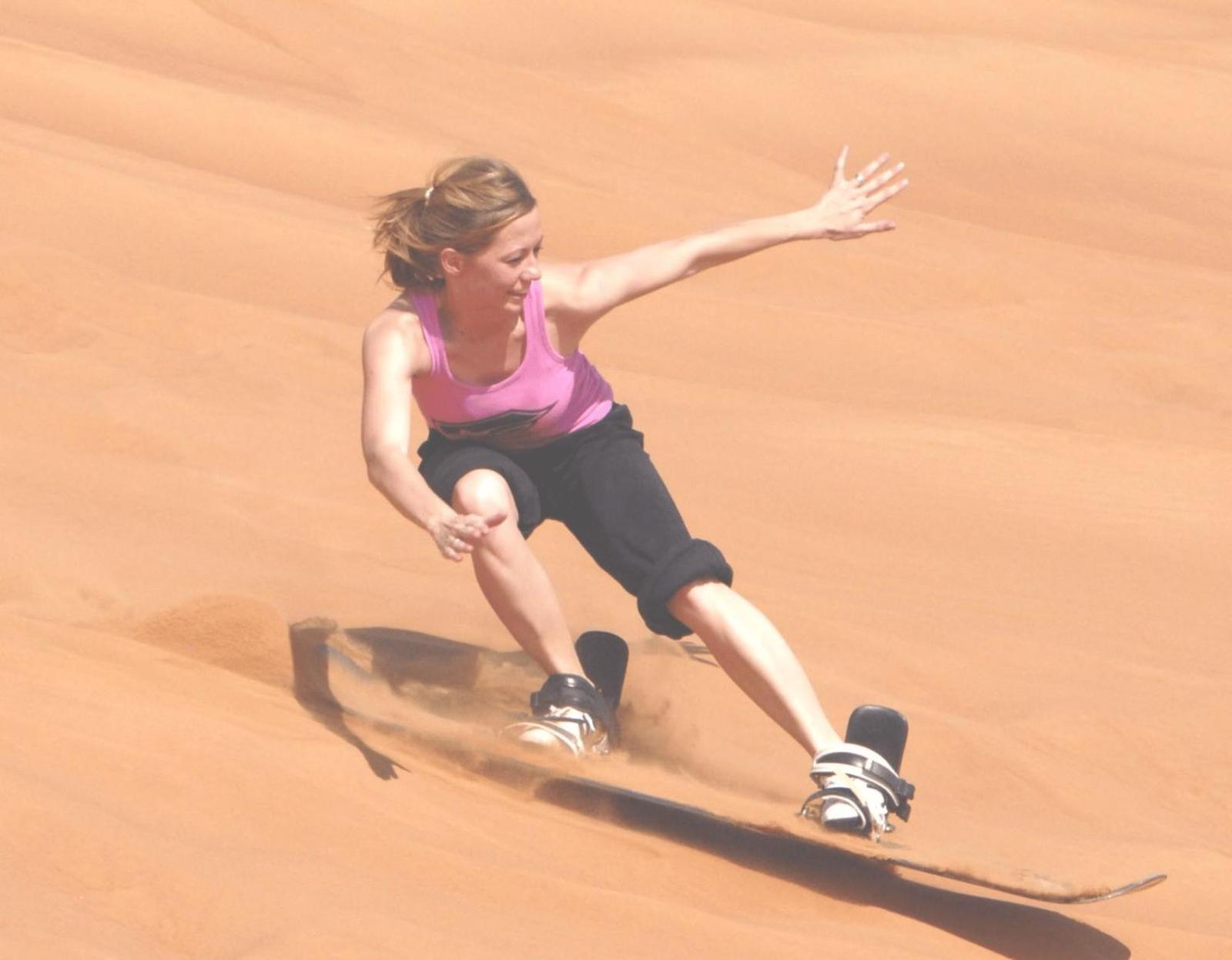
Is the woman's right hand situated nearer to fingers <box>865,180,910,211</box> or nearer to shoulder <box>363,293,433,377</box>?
shoulder <box>363,293,433,377</box>

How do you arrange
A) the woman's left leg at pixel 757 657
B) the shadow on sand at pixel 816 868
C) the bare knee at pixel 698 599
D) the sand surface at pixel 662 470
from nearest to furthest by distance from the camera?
1. the sand surface at pixel 662 470
2. the shadow on sand at pixel 816 868
3. the woman's left leg at pixel 757 657
4. the bare knee at pixel 698 599

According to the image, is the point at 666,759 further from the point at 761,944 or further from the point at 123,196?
the point at 123,196

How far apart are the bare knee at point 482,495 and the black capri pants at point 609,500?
0.03m

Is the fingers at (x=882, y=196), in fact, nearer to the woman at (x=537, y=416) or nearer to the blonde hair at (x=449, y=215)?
the woman at (x=537, y=416)

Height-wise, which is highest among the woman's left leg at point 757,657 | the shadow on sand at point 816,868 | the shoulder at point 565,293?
the shoulder at point 565,293

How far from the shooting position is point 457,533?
3793 millimetres

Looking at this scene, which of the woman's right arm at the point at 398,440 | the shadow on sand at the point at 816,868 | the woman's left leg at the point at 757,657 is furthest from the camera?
the woman's left leg at the point at 757,657

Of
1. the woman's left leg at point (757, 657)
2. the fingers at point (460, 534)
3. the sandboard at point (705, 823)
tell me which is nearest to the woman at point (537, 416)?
the woman's left leg at point (757, 657)

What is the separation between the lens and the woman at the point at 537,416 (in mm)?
4215

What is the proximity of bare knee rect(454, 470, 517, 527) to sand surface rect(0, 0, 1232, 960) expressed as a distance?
532mm

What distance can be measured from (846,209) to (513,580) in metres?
1.11

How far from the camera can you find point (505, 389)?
4.41 metres

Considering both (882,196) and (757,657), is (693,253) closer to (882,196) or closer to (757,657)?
(882,196)

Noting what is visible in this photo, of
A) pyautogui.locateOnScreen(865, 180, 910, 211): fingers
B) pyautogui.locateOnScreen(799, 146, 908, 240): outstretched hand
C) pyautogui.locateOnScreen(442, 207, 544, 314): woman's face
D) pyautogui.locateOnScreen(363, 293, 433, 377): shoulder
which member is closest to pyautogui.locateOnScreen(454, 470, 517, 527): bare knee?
pyautogui.locateOnScreen(363, 293, 433, 377): shoulder
